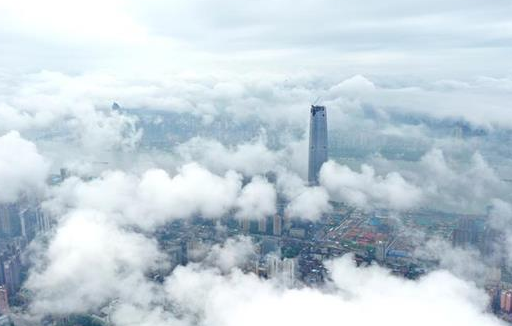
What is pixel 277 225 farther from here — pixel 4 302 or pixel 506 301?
pixel 4 302

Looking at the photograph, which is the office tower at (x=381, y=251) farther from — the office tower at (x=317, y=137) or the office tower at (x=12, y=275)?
the office tower at (x=12, y=275)

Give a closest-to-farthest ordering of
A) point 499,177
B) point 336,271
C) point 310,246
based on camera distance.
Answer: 1. point 336,271
2. point 310,246
3. point 499,177

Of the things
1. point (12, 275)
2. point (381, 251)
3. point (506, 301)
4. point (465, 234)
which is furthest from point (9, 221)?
point (506, 301)

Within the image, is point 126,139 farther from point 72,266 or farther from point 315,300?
point 315,300

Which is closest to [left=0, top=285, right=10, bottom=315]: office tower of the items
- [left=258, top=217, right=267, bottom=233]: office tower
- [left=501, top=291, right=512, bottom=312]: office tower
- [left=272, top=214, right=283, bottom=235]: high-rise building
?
[left=258, top=217, right=267, bottom=233]: office tower

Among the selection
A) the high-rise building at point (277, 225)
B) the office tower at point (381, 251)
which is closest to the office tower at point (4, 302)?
the high-rise building at point (277, 225)

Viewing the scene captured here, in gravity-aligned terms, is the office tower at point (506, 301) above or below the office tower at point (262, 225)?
below

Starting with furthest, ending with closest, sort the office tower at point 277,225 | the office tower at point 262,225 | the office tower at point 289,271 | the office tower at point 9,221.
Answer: the office tower at point 262,225 < the office tower at point 277,225 < the office tower at point 9,221 < the office tower at point 289,271

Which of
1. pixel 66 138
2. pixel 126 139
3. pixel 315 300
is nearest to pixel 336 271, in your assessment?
pixel 315 300

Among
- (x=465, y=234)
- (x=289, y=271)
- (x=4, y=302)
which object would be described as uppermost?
(x=465, y=234)
